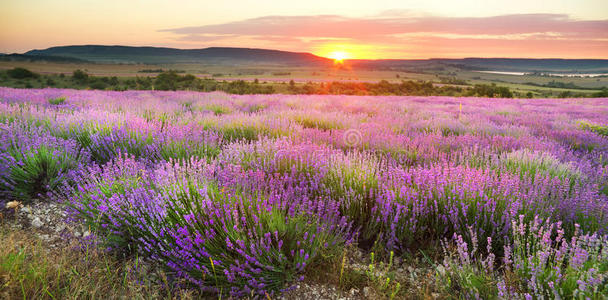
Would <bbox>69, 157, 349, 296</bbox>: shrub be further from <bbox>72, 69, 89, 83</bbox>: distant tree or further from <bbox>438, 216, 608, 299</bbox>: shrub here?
<bbox>72, 69, 89, 83</bbox>: distant tree

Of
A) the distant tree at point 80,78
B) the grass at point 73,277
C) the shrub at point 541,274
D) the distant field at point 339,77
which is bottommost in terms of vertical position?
the grass at point 73,277

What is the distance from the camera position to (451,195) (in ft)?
8.35

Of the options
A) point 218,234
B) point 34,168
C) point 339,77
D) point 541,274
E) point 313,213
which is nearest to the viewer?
point 541,274

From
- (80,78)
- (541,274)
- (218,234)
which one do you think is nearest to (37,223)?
(218,234)

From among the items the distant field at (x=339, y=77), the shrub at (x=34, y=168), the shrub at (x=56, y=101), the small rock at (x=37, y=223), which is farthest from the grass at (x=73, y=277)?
the distant field at (x=339, y=77)

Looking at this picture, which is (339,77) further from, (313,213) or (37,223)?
(37,223)

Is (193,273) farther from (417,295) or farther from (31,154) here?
(31,154)

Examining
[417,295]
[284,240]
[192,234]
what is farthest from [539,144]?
[192,234]

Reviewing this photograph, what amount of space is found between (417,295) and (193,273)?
1.31 metres

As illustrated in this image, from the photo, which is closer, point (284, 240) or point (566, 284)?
point (566, 284)

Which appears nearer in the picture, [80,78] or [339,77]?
[80,78]

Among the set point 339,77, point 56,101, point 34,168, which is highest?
point 339,77

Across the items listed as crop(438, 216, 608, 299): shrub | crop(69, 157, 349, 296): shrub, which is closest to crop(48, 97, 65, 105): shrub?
crop(69, 157, 349, 296): shrub

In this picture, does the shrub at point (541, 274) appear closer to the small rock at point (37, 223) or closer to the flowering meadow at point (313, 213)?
the flowering meadow at point (313, 213)
